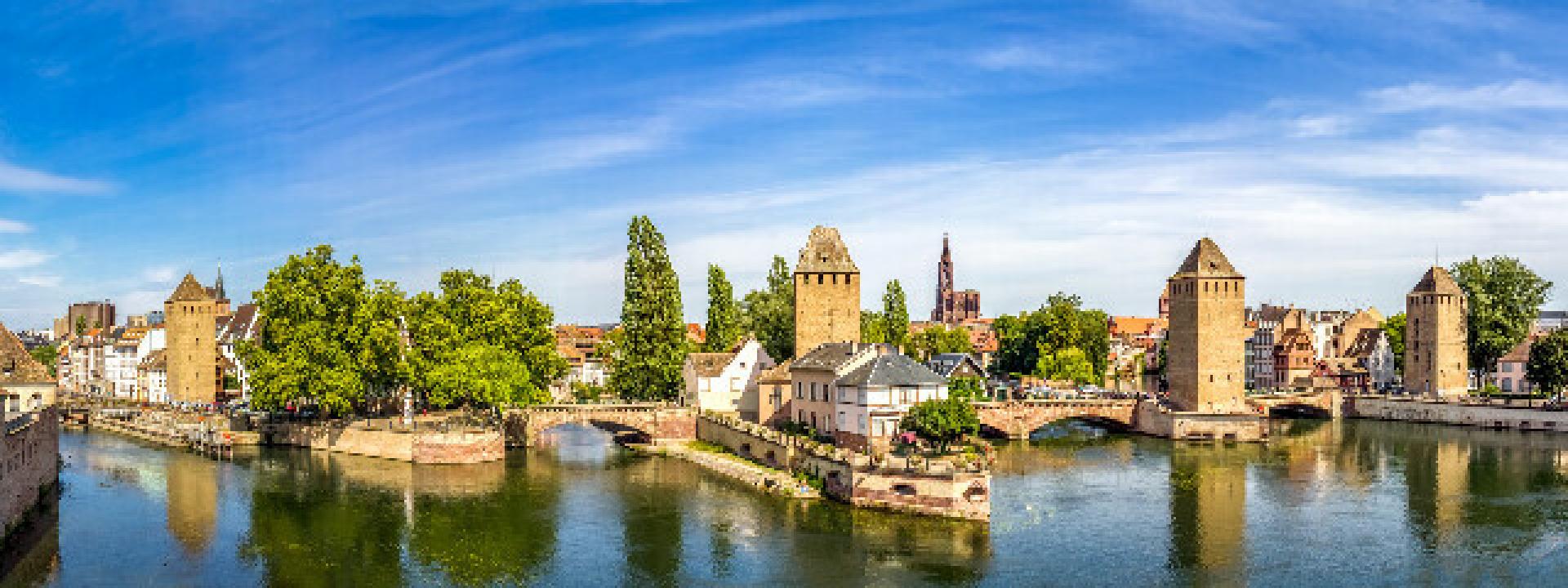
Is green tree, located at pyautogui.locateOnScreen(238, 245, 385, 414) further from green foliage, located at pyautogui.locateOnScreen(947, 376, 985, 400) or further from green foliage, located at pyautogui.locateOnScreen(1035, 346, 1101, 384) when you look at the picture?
green foliage, located at pyautogui.locateOnScreen(1035, 346, 1101, 384)

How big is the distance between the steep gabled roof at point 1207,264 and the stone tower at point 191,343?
77.0m

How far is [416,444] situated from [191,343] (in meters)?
44.6

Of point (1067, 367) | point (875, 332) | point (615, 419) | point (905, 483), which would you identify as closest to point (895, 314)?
point (875, 332)

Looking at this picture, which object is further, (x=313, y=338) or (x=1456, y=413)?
(x=1456, y=413)

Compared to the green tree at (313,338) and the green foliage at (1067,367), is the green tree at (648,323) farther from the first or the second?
the green foliage at (1067,367)

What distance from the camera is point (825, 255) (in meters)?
78.5

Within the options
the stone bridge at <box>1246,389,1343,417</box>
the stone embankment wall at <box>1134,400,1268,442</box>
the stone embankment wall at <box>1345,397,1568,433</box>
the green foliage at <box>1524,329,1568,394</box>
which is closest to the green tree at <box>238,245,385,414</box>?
the stone embankment wall at <box>1134,400,1268,442</box>

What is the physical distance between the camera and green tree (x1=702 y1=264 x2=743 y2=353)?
89812 millimetres

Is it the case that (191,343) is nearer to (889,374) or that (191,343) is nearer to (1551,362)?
(889,374)

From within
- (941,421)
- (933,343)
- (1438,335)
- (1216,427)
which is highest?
(1438,335)

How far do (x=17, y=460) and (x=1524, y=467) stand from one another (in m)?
72.1

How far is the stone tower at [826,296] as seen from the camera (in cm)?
7775

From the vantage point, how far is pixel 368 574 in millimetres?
39594

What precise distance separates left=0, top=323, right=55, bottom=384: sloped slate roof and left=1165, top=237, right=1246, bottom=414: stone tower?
68.1 m
